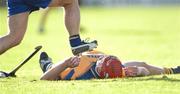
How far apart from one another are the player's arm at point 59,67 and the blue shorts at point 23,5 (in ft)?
3.43

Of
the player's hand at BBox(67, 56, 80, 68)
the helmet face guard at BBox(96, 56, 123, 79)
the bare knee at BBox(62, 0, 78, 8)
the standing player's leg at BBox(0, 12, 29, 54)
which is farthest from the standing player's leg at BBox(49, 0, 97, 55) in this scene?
the helmet face guard at BBox(96, 56, 123, 79)

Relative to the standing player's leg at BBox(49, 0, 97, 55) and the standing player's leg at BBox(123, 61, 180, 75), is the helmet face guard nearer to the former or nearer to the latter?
the standing player's leg at BBox(123, 61, 180, 75)

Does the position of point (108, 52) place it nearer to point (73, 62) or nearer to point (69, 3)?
point (69, 3)

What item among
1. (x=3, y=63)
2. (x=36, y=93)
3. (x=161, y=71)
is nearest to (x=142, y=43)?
(x=3, y=63)

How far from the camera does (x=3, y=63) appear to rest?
1474 centimetres

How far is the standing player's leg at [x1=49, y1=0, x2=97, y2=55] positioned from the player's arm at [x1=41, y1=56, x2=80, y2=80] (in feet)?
2.41

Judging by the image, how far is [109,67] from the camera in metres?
11.2

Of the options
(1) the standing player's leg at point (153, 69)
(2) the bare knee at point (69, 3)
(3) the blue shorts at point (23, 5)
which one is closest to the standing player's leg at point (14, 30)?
(3) the blue shorts at point (23, 5)

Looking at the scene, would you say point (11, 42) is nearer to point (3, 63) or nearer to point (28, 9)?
point (28, 9)

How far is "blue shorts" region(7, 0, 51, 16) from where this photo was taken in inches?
460

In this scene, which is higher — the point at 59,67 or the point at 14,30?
the point at 14,30

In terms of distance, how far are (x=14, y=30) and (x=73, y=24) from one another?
3.04 feet

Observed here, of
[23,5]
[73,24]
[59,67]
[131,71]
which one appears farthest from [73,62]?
[23,5]

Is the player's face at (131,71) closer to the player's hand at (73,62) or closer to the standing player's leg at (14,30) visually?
the player's hand at (73,62)
